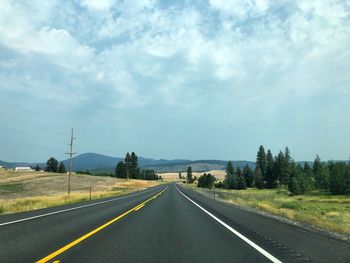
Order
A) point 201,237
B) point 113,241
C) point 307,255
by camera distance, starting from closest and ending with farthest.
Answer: point 307,255, point 113,241, point 201,237

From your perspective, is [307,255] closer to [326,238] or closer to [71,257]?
Answer: [326,238]

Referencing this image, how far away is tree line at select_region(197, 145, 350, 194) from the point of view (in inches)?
4395

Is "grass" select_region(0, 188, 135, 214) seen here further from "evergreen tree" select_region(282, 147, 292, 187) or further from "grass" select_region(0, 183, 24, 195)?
"evergreen tree" select_region(282, 147, 292, 187)

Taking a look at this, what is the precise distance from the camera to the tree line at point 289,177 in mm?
111625

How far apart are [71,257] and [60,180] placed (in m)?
95.5

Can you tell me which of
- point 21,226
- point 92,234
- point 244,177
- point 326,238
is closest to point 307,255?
point 326,238

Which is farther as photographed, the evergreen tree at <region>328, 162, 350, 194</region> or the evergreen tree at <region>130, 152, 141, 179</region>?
the evergreen tree at <region>130, 152, 141, 179</region>

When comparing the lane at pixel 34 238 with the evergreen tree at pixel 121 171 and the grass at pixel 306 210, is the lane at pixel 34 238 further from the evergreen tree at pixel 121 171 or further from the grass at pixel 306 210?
the evergreen tree at pixel 121 171

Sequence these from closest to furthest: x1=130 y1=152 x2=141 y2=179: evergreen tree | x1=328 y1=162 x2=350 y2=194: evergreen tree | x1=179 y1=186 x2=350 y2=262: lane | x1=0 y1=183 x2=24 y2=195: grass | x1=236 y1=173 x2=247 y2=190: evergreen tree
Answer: x1=179 y1=186 x2=350 y2=262: lane, x1=0 y1=183 x2=24 y2=195: grass, x1=328 y1=162 x2=350 y2=194: evergreen tree, x1=236 y1=173 x2=247 y2=190: evergreen tree, x1=130 y1=152 x2=141 y2=179: evergreen tree

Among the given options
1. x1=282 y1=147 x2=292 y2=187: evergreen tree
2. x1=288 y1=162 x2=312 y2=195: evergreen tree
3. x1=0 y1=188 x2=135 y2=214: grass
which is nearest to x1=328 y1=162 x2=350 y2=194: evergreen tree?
x1=288 y1=162 x2=312 y2=195: evergreen tree

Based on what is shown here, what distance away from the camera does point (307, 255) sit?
9.03 metres

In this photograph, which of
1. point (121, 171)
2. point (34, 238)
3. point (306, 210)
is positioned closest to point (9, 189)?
point (306, 210)

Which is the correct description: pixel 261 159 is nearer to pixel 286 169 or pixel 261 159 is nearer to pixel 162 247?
pixel 286 169

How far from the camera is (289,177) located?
5059 inches
